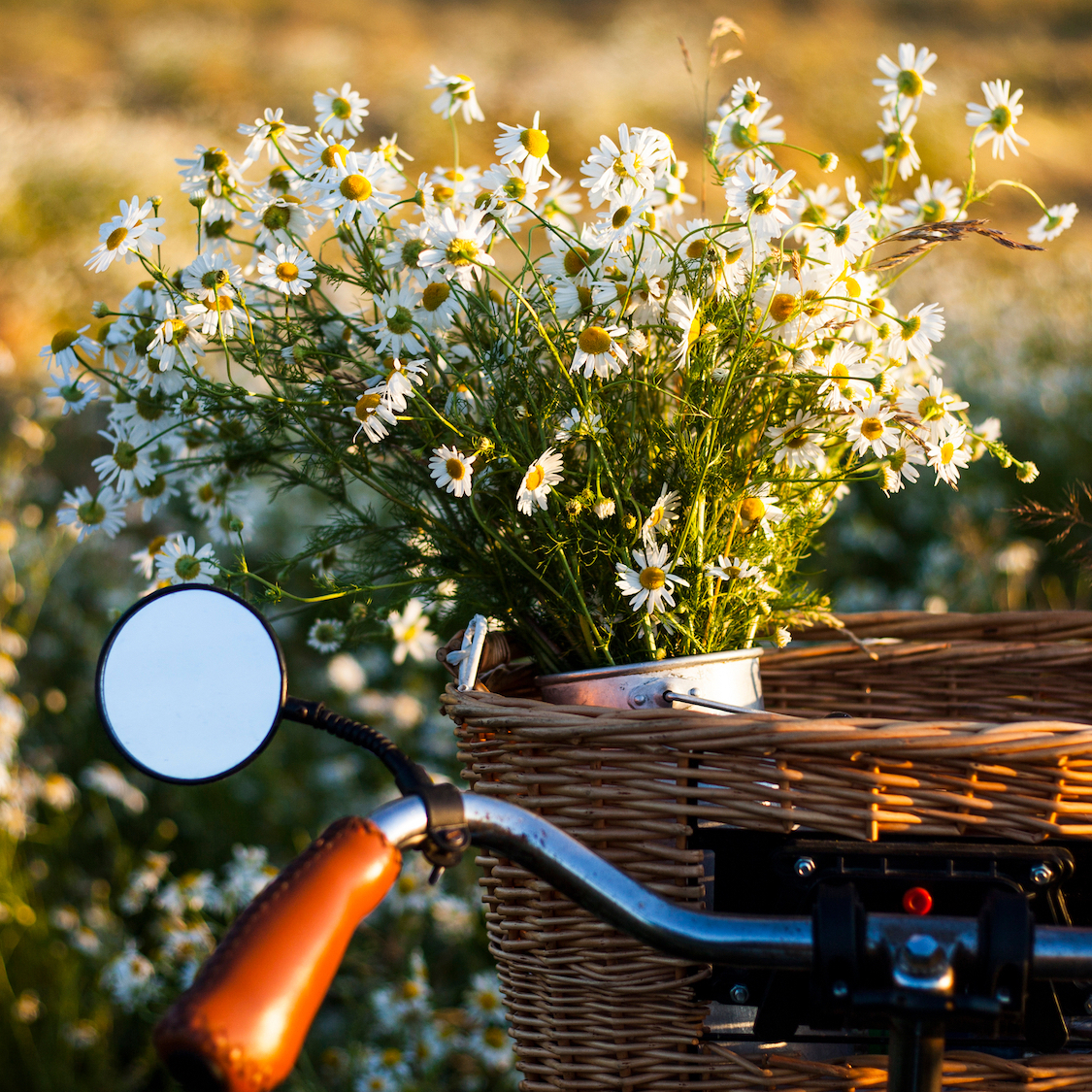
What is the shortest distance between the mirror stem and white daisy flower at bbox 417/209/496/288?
381 millimetres

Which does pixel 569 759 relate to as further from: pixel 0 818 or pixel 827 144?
pixel 827 144

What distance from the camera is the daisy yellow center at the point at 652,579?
0.80 meters

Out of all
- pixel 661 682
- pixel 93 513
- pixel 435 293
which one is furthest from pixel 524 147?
pixel 93 513

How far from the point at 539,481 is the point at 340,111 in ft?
1.47

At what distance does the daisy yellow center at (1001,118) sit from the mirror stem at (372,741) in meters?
0.83

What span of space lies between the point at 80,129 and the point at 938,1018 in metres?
8.42

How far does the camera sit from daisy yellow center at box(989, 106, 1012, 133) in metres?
0.93

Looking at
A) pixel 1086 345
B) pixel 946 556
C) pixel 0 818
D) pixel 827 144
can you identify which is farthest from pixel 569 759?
pixel 827 144

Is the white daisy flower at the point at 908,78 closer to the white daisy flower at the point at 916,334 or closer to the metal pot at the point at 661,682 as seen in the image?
the white daisy flower at the point at 916,334

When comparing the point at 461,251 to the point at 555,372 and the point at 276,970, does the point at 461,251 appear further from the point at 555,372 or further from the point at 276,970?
the point at 276,970

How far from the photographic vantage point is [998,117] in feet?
3.07

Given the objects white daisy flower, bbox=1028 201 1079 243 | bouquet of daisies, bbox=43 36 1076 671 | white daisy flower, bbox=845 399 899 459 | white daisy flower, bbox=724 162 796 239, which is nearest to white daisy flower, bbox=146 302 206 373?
bouquet of daisies, bbox=43 36 1076 671

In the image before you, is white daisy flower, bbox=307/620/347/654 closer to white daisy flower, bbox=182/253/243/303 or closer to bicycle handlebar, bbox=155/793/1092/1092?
white daisy flower, bbox=182/253/243/303

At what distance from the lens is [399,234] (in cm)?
89
